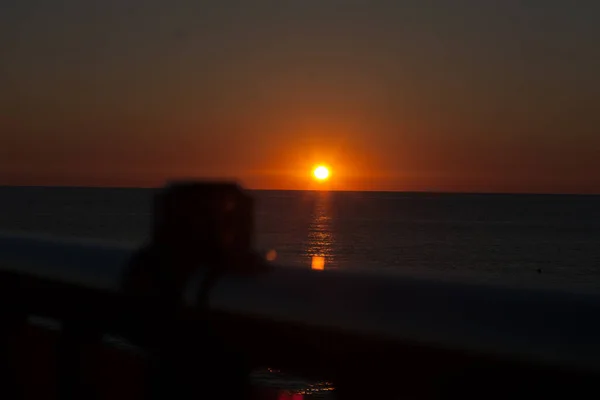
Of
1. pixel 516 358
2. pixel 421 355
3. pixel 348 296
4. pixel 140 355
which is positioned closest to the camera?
pixel 516 358

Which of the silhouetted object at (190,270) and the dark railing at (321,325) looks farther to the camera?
the silhouetted object at (190,270)

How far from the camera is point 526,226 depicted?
5010 inches

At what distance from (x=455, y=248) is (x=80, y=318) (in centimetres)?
8323

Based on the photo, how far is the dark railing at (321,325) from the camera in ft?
4.14

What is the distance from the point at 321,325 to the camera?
1520mm

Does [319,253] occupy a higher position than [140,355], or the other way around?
[319,253]

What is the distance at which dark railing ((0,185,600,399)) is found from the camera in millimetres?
1262

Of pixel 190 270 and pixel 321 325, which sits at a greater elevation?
pixel 190 270

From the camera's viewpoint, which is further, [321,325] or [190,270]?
[190,270]

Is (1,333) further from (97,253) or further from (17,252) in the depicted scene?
(97,253)

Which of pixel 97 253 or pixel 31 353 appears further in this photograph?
pixel 31 353

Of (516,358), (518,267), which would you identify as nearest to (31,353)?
(516,358)

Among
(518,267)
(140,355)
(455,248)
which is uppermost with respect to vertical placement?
(455,248)

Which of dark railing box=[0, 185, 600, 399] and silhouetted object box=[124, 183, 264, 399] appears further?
silhouetted object box=[124, 183, 264, 399]
